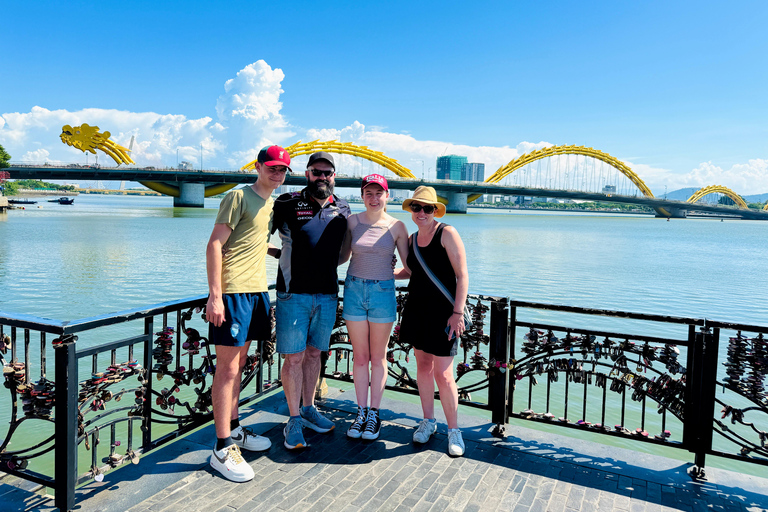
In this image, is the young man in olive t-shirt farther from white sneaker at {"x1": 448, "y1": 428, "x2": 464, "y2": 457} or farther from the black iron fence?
white sneaker at {"x1": 448, "y1": 428, "x2": 464, "y2": 457}

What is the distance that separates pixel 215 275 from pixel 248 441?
1265 mm

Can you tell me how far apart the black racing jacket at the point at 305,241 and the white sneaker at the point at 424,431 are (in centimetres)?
126

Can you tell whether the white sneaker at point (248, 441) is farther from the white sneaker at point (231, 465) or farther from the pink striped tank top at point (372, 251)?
the pink striped tank top at point (372, 251)

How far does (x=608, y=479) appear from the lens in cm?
322

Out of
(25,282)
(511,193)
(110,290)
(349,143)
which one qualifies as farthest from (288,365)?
(349,143)

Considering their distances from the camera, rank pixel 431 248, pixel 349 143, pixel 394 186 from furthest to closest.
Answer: pixel 349 143, pixel 394 186, pixel 431 248

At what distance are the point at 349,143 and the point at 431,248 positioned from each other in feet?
262

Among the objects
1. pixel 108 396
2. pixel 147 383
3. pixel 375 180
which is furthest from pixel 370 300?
pixel 108 396

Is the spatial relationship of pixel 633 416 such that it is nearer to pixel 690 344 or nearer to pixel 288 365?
pixel 690 344

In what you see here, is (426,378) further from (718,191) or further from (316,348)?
(718,191)

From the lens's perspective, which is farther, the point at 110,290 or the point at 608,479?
the point at 110,290

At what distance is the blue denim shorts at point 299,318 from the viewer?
3504 millimetres

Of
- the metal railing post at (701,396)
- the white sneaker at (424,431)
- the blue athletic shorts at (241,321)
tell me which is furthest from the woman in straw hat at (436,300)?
the metal railing post at (701,396)

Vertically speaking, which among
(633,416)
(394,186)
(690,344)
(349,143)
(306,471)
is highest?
(349,143)
